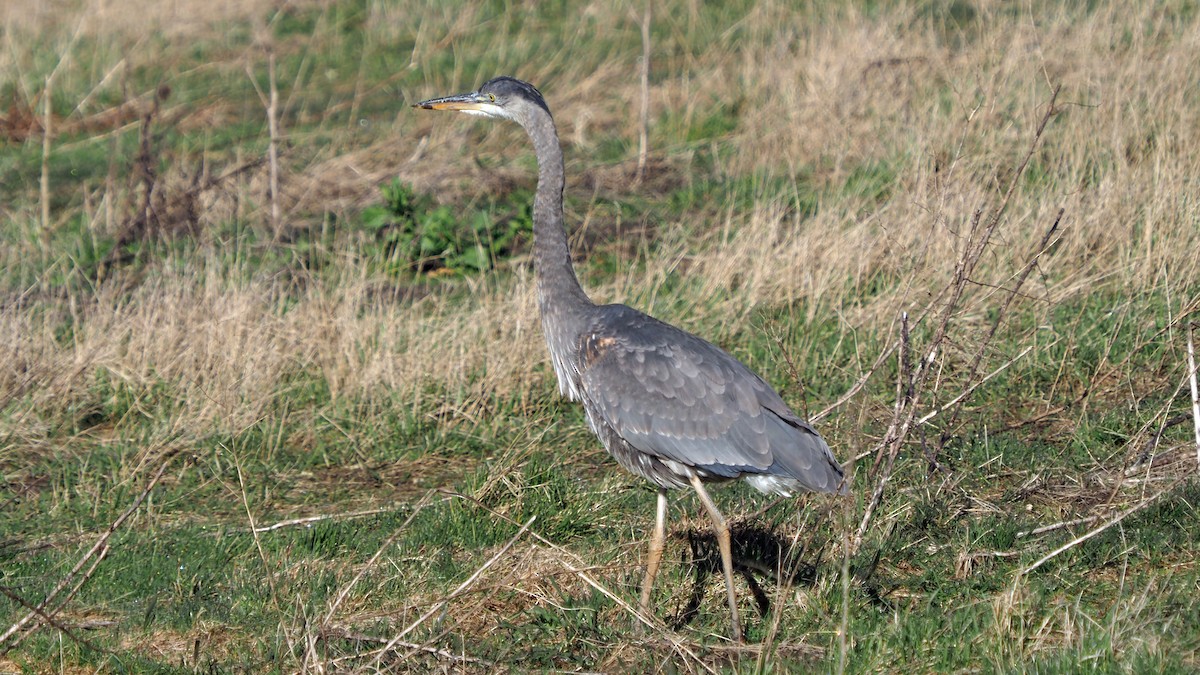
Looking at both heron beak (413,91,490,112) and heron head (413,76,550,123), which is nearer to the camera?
heron head (413,76,550,123)

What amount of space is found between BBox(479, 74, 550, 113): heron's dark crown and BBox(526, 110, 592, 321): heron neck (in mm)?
74

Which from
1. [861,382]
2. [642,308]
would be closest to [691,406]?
[861,382]

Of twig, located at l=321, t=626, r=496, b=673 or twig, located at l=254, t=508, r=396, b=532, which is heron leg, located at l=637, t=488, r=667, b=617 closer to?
twig, located at l=321, t=626, r=496, b=673

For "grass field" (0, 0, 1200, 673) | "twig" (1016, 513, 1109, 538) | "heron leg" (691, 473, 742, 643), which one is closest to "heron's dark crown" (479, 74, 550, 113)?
"grass field" (0, 0, 1200, 673)

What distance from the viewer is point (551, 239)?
577 cm

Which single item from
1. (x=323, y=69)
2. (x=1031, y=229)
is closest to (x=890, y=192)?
(x=1031, y=229)

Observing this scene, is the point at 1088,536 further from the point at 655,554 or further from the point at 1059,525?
the point at 655,554

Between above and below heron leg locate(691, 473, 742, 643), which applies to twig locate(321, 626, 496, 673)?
below

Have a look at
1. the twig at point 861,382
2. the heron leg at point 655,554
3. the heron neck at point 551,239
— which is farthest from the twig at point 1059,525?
the heron neck at point 551,239

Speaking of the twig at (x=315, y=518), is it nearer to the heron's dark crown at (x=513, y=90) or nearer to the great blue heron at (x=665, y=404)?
the great blue heron at (x=665, y=404)

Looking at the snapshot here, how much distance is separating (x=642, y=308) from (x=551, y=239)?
2.18 meters

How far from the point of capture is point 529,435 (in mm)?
6891

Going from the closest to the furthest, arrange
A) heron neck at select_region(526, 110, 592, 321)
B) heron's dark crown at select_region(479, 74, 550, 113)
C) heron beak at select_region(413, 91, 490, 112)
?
1. heron neck at select_region(526, 110, 592, 321)
2. heron's dark crown at select_region(479, 74, 550, 113)
3. heron beak at select_region(413, 91, 490, 112)

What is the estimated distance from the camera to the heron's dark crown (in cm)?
595
